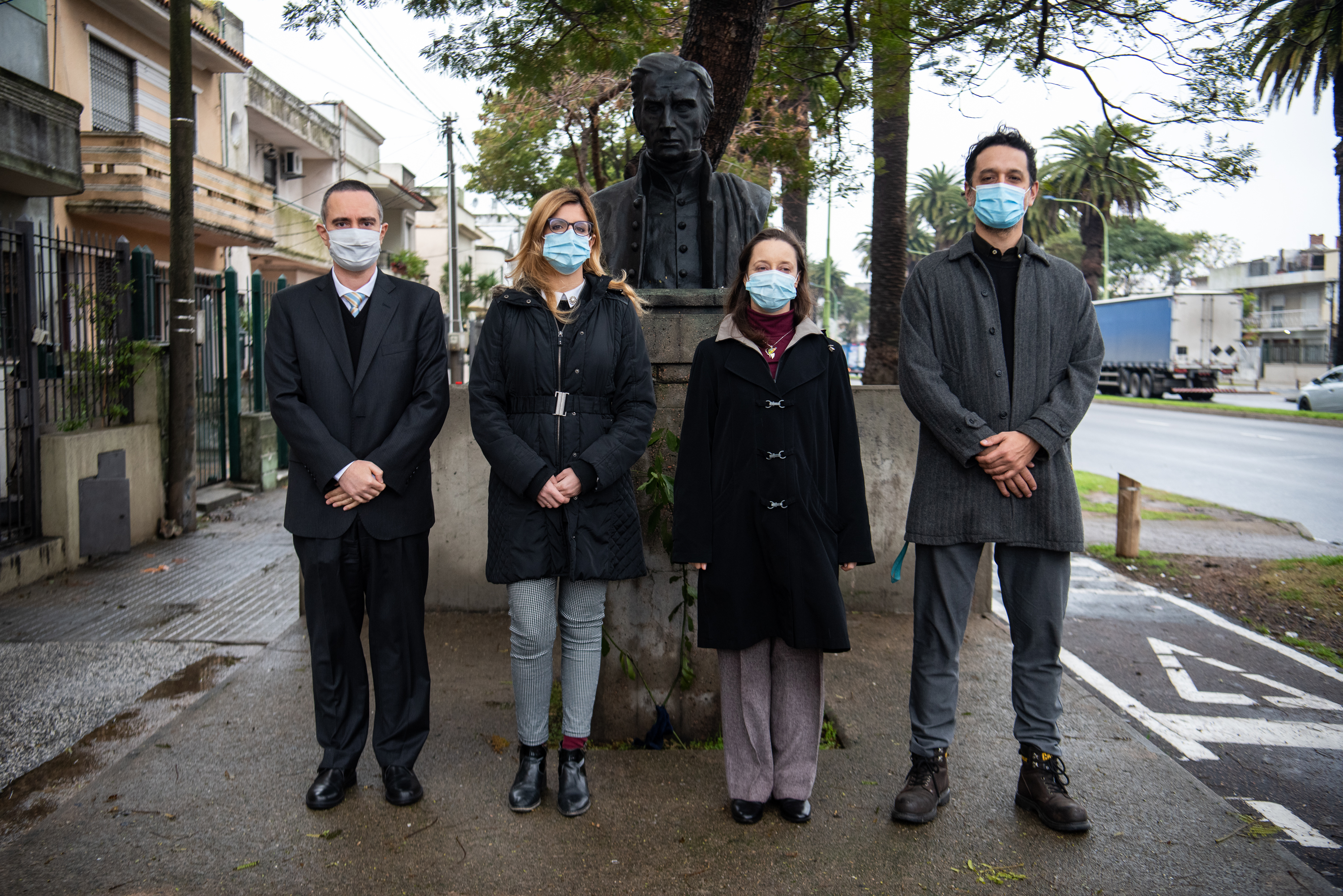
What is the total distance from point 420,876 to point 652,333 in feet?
7.06

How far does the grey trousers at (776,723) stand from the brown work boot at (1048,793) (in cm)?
73

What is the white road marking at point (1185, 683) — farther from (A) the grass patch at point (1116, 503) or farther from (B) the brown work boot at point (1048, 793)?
(A) the grass patch at point (1116, 503)

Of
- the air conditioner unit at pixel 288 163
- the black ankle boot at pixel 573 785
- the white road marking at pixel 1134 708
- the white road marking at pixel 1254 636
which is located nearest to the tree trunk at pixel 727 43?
the white road marking at pixel 1134 708

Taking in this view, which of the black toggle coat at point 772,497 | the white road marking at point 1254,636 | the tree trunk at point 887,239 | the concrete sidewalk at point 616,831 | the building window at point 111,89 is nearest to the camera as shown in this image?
the concrete sidewalk at point 616,831

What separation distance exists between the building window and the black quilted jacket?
15.7 m

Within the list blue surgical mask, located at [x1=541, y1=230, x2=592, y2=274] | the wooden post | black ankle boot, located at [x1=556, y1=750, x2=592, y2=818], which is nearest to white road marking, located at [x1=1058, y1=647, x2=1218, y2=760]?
black ankle boot, located at [x1=556, y1=750, x2=592, y2=818]

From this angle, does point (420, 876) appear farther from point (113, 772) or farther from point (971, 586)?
point (971, 586)

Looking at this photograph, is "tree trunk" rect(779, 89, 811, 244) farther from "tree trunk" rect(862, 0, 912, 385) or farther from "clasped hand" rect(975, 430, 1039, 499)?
"clasped hand" rect(975, 430, 1039, 499)

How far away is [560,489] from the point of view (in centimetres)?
323

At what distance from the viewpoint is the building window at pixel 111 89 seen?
618 inches

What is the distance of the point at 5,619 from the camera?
19.8ft

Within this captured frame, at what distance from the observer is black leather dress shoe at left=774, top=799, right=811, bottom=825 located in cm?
327

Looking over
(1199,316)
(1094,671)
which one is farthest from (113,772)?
(1199,316)

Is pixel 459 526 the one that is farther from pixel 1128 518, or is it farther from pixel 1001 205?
pixel 1128 518
